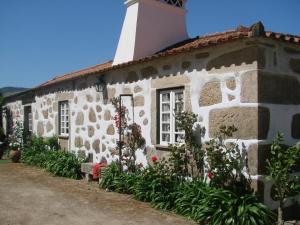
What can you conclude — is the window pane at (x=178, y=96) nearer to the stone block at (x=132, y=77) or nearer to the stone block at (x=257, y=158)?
the stone block at (x=132, y=77)

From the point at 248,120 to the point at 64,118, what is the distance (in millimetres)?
7711

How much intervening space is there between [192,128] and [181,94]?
81 centimetres

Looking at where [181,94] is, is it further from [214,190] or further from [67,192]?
[67,192]

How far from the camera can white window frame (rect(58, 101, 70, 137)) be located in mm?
11400

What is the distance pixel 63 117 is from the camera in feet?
38.7

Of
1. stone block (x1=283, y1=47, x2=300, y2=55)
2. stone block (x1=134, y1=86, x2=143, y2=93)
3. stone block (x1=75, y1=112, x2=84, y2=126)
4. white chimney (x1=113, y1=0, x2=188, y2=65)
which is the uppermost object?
white chimney (x1=113, y1=0, x2=188, y2=65)

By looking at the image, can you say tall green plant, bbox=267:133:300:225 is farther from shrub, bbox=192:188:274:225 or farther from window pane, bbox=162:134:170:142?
window pane, bbox=162:134:170:142

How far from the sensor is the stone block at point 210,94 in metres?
5.89

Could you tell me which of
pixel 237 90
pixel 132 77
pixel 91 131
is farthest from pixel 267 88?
pixel 91 131

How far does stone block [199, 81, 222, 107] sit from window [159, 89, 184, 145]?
583mm

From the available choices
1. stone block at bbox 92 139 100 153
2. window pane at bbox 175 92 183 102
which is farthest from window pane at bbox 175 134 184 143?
stone block at bbox 92 139 100 153

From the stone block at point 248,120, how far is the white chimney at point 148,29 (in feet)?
12.5

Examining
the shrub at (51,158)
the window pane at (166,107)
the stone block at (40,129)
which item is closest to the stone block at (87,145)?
the shrub at (51,158)

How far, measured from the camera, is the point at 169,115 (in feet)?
23.2
